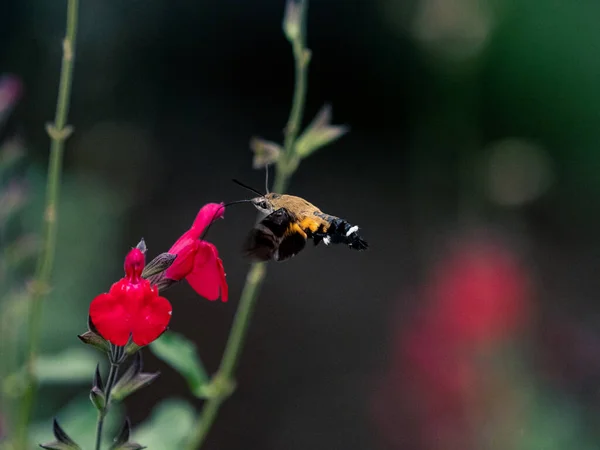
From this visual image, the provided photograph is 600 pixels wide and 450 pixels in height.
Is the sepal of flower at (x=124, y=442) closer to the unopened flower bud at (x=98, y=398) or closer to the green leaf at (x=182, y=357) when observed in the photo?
the unopened flower bud at (x=98, y=398)

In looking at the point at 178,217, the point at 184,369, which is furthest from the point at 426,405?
the point at 178,217

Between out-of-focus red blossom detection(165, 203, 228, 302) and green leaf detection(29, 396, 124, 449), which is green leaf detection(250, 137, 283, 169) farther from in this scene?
green leaf detection(29, 396, 124, 449)

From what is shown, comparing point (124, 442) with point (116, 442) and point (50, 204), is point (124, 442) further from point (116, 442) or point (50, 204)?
point (50, 204)

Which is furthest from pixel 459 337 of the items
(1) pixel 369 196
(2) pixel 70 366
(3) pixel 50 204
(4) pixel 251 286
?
(1) pixel 369 196

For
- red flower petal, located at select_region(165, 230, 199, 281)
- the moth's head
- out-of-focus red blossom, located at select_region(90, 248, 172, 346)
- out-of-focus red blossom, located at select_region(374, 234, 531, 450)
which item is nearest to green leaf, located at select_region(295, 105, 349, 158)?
the moth's head

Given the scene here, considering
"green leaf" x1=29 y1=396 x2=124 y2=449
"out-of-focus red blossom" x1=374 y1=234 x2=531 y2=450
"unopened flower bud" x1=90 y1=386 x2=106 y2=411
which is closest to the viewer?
"unopened flower bud" x1=90 y1=386 x2=106 y2=411

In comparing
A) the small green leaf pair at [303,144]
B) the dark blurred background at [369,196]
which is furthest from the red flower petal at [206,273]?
the dark blurred background at [369,196]
